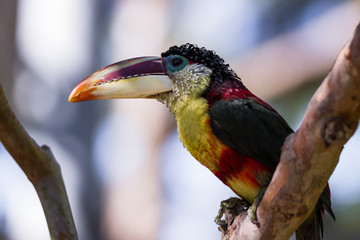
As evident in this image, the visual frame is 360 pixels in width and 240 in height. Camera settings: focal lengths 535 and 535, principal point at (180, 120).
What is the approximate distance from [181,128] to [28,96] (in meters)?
6.22

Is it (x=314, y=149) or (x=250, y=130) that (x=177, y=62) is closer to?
(x=250, y=130)

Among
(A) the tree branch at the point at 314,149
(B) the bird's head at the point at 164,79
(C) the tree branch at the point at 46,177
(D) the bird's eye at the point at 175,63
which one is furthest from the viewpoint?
(D) the bird's eye at the point at 175,63

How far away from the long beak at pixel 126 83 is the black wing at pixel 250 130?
0.48 metres

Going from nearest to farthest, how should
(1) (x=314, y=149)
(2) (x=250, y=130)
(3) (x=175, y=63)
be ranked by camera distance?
1. (1) (x=314, y=149)
2. (2) (x=250, y=130)
3. (3) (x=175, y=63)

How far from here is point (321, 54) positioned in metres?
6.14

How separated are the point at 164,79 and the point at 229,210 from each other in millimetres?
844

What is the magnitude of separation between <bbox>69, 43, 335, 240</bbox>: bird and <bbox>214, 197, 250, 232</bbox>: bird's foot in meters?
0.05

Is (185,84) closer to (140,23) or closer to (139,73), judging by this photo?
(139,73)

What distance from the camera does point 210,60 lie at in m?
3.02

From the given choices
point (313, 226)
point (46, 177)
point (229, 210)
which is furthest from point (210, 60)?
point (46, 177)

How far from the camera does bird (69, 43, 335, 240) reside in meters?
2.58

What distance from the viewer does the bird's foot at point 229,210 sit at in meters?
2.61

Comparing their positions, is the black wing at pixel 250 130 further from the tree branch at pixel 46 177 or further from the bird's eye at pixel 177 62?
the tree branch at pixel 46 177

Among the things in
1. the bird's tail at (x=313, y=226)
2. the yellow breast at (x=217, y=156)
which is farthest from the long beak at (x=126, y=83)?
the bird's tail at (x=313, y=226)
